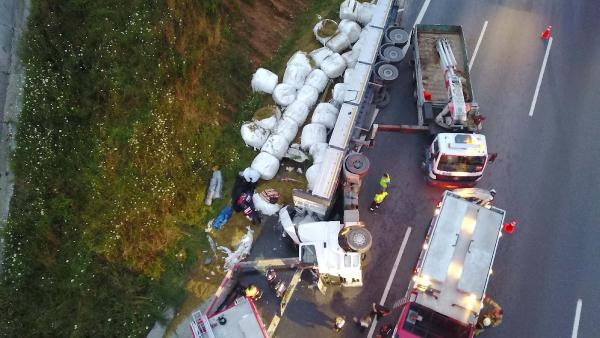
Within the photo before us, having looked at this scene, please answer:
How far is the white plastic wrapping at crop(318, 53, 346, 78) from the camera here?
1623cm

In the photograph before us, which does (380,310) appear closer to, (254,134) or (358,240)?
(358,240)

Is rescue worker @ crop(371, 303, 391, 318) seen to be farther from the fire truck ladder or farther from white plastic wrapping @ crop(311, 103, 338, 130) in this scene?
the fire truck ladder

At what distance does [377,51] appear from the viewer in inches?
613

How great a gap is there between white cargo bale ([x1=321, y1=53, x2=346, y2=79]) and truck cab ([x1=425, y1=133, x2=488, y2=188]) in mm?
4568

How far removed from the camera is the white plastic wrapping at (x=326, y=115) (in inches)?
597

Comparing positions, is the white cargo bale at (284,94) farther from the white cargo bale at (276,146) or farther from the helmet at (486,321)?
the helmet at (486,321)

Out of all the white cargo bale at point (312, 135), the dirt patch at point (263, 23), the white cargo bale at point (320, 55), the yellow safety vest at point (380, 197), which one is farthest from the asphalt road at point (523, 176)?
the dirt patch at point (263, 23)

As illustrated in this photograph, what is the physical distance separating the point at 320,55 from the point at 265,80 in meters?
2.35

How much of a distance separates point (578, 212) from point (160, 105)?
14267 mm

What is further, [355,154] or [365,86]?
[365,86]

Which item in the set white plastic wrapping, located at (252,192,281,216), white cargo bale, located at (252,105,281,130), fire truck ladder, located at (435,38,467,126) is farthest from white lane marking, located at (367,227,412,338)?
white cargo bale, located at (252,105,281,130)

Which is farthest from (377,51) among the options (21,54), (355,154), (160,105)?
(21,54)

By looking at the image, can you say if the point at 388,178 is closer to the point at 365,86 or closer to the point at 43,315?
the point at 365,86

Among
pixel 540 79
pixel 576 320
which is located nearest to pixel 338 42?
pixel 540 79
